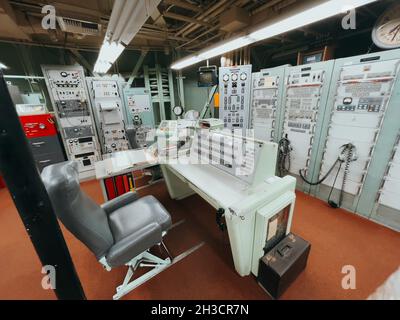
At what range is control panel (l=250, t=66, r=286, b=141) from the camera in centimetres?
292

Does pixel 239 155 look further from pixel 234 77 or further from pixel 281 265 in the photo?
pixel 234 77

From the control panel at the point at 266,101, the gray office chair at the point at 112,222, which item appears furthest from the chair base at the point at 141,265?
the control panel at the point at 266,101

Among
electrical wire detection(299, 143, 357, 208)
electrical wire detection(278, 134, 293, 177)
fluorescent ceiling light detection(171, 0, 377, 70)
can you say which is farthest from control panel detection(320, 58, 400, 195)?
fluorescent ceiling light detection(171, 0, 377, 70)

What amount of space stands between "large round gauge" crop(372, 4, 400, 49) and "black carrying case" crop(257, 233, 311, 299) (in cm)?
254

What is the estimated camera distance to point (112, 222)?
1611 millimetres

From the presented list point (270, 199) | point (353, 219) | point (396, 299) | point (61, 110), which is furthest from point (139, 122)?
point (396, 299)

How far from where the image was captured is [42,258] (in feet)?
2.77

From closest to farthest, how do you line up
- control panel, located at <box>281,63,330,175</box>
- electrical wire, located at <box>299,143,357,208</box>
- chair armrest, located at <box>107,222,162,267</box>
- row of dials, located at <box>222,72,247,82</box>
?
chair armrest, located at <box>107,222,162,267</box>
electrical wire, located at <box>299,143,357,208</box>
control panel, located at <box>281,63,330,175</box>
row of dials, located at <box>222,72,247,82</box>

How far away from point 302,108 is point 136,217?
276 cm

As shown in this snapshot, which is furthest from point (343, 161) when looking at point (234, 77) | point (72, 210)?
point (72, 210)

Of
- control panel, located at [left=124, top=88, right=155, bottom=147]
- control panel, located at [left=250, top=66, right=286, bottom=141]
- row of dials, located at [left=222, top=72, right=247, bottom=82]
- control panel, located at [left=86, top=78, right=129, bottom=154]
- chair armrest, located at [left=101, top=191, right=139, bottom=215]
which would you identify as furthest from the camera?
control panel, located at [left=124, top=88, right=155, bottom=147]

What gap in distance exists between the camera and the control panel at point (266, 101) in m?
2.92

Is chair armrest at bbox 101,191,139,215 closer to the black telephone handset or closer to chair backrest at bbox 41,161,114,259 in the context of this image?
chair backrest at bbox 41,161,114,259

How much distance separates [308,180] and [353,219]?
2.47 feet
